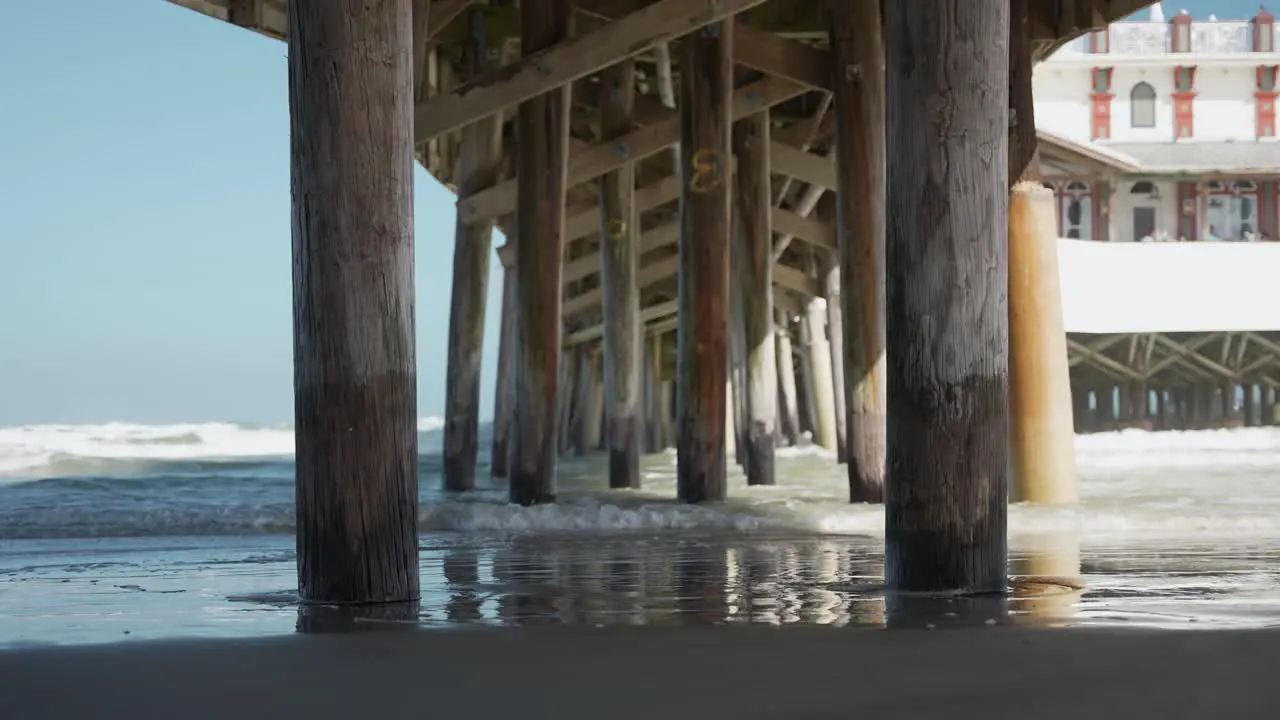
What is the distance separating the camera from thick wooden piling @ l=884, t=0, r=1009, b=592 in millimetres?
4004

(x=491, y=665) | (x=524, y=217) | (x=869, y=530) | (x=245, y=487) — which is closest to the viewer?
(x=491, y=665)

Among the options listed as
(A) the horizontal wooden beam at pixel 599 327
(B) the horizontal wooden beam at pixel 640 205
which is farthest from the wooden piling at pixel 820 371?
(B) the horizontal wooden beam at pixel 640 205

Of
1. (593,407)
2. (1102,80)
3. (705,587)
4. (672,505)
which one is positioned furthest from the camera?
(1102,80)

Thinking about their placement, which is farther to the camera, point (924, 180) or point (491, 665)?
point (924, 180)

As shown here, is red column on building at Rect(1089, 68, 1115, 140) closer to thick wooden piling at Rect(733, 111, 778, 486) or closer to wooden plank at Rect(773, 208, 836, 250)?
wooden plank at Rect(773, 208, 836, 250)

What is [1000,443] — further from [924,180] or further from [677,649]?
[677,649]

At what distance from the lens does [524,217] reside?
968 cm

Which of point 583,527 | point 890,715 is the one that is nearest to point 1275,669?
point 890,715

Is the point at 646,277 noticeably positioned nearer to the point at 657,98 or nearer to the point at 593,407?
the point at 657,98

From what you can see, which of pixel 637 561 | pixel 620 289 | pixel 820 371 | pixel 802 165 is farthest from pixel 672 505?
pixel 820 371

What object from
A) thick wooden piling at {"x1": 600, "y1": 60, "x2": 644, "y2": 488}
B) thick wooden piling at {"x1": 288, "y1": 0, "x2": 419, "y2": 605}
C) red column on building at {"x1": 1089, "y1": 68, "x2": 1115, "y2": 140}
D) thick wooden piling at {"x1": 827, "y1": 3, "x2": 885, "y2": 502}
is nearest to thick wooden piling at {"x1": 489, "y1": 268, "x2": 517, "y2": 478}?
thick wooden piling at {"x1": 600, "y1": 60, "x2": 644, "y2": 488}

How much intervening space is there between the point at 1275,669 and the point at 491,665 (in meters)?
1.34

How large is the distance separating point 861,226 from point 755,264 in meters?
2.99

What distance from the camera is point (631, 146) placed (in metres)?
11.4
